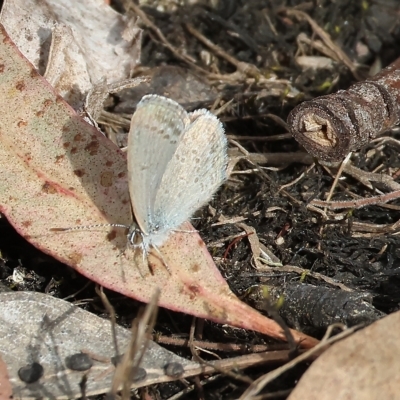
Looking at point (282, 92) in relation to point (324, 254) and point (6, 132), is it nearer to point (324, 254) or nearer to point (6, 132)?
point (324, 254)

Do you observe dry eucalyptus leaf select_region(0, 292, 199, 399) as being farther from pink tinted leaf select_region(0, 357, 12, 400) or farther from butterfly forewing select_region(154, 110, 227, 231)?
butterfly forewing select_region(154, 110, 227, 231)

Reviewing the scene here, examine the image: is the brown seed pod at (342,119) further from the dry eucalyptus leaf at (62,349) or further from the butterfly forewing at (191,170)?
the dry eucalyptus leaf at (62,349)

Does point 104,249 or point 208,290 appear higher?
point 104,249

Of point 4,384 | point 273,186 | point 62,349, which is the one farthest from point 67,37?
point 4,384

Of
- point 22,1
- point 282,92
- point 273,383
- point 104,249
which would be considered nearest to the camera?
point 273,383

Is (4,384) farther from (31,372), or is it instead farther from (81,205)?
(81,205)

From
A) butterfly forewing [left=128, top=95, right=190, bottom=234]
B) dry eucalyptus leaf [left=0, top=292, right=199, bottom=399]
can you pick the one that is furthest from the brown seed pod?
dry eucalyptus leaf [left=0, top=292, right=199, bottom=399]

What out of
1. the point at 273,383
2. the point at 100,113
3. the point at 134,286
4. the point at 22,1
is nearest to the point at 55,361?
the point at 134,286
